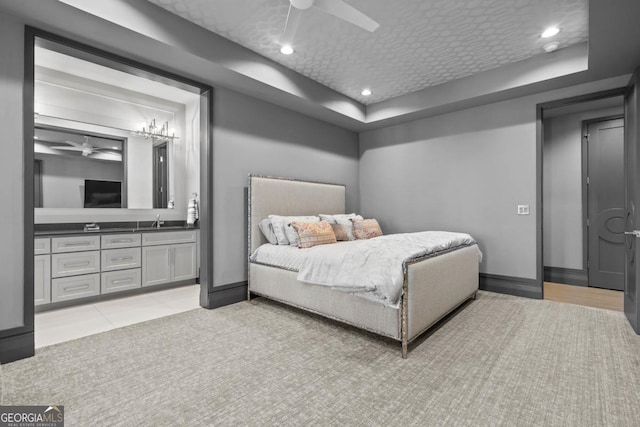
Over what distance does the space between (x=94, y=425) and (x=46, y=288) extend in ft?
8.44

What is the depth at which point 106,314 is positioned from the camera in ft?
10.6

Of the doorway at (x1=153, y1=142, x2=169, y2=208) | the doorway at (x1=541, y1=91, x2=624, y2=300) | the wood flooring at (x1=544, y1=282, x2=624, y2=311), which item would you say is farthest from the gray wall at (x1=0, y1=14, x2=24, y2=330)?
the doorway at (x1=541, y1=91, x2=624, y2=300)

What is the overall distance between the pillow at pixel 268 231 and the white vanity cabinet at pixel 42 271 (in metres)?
2.31

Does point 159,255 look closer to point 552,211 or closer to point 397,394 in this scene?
point 397,394

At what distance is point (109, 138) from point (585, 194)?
6.97 m

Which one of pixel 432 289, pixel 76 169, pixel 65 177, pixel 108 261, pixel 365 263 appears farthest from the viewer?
pixel 76 169

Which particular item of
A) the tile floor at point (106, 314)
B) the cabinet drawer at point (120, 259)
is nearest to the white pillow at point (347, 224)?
the tile floor at point (106, 314)

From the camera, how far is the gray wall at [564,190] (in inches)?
176

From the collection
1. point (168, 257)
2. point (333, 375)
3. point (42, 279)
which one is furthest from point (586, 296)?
point (42, 279)

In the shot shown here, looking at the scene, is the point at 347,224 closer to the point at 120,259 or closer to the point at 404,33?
the point at 404,33

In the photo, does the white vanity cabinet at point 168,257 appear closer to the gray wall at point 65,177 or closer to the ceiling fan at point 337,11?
the gray wall at point 65,177

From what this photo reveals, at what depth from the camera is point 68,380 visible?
1918mm

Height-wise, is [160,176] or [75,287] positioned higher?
[160,176]

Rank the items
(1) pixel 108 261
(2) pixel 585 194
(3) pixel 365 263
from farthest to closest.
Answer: (2) pixel 585 194
(1) pixel 108 261
(3) pixel 365 263
